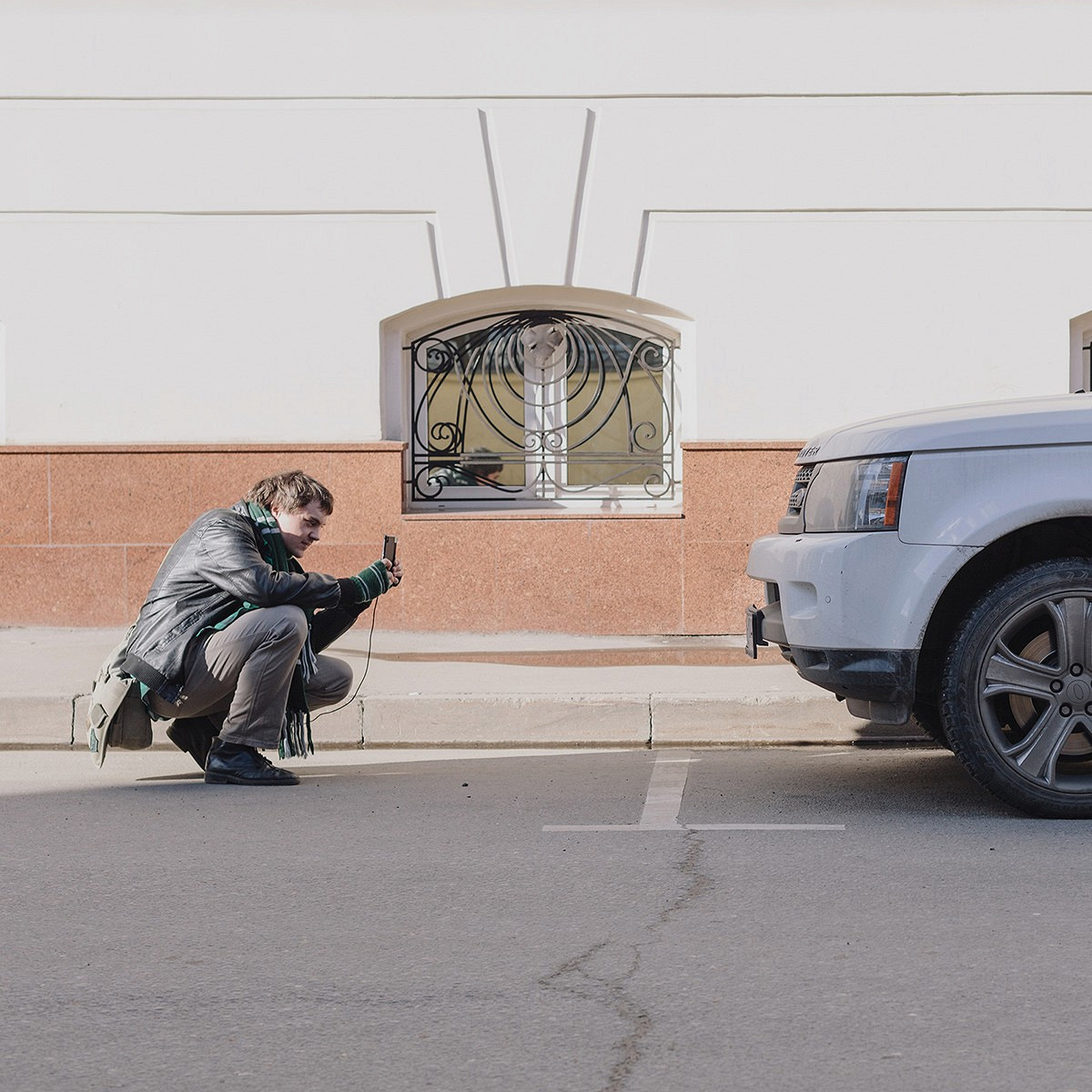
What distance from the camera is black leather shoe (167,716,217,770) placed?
251 inches

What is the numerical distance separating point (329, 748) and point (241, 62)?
4.94 meters

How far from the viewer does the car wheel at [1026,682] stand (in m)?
5.21

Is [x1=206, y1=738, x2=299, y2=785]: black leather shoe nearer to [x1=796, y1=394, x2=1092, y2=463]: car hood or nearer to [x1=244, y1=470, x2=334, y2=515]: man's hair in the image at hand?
[x1=244, y1=470, x2=334, y2=515]: man's hair

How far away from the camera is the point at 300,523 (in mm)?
6121

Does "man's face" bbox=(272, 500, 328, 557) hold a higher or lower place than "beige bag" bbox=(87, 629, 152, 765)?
higher

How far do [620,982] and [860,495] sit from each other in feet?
7.57

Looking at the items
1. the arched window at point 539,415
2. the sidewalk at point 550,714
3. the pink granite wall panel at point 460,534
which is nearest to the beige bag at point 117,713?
the sidewalk at point 550,714

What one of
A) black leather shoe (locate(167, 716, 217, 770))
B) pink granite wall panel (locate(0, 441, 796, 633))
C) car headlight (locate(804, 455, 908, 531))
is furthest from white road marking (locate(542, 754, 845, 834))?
pink granite wall panel (locate(0, 441, 796, 633))

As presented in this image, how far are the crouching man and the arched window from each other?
4285 mm

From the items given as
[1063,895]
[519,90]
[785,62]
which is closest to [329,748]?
[1063,895]

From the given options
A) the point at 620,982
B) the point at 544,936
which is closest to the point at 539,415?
the point at 544,936

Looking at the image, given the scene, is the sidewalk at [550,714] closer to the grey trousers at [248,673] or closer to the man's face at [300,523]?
the grey trousers at [248,673]

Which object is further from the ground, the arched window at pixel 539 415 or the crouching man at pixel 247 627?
the arched window at pixel 539 415

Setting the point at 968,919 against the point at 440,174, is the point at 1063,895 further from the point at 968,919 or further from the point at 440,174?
the point at 440,174
